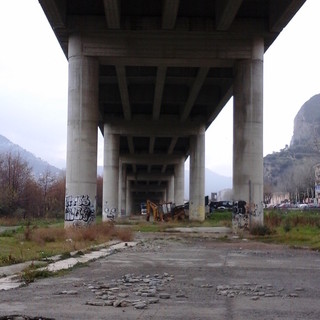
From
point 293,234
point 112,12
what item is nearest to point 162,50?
point 112,12

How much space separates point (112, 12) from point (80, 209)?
37.7 feet

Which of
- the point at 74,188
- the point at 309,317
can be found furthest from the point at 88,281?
the point at 74,188

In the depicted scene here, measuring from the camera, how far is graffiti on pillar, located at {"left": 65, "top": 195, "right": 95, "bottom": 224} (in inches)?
1329

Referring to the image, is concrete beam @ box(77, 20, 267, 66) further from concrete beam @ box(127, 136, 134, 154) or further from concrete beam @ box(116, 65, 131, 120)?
concrete beam @ box(127, 136, 134, 154)

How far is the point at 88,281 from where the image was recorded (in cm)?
1201

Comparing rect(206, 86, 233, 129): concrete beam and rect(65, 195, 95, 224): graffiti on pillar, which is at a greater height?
rect(206, 86, 233, 129): concrete beam

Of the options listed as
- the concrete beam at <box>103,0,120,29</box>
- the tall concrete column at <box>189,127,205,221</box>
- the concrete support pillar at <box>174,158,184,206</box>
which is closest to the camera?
the concrete beam at <box>103,0,120,29</box>

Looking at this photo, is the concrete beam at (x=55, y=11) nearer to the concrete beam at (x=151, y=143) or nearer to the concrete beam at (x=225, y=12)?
the concrete beam at (x=225, y=12)

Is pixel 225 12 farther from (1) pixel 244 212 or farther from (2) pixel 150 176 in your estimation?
(2) pixel 150 176

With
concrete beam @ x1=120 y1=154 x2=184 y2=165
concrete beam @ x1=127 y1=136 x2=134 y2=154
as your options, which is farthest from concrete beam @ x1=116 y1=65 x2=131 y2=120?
concrete beam @ x1=120 y1=154 x2=184 y2=165

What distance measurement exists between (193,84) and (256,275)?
3464cm

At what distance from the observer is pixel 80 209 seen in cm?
3403

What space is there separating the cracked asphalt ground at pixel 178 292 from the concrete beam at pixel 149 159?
239ft

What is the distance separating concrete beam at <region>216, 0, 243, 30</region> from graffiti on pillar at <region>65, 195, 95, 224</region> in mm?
13007
